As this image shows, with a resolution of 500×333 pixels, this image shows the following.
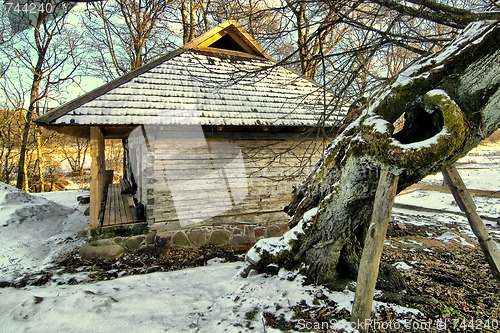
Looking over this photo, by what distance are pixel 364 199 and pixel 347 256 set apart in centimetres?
74

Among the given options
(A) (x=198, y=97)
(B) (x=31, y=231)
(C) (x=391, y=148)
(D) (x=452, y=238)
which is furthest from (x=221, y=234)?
(D) (x=452, y=238)

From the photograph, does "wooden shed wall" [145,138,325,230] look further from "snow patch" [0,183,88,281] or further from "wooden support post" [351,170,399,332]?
"wooden support post" [351,170,399,332]

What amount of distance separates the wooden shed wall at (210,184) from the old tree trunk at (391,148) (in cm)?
242

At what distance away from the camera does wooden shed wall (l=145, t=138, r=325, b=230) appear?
570cm

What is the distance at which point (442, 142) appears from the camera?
2.04 m

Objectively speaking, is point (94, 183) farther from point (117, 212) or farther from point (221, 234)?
point (221, 234)

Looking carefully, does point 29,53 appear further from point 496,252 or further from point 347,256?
point 496,252

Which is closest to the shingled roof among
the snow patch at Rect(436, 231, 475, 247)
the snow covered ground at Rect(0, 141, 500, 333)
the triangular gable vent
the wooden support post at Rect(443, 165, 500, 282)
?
the triangular gable vent

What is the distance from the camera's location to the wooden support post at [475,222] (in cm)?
294

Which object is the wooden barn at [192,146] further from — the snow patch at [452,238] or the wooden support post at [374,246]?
the snow patch at [452,238]

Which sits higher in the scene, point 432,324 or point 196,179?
point 196,179

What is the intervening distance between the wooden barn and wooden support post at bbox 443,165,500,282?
238cm

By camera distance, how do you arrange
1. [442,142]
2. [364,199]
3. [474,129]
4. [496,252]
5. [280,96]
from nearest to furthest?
[442,142], [474,129], [364,199], [496,252], [280,96]

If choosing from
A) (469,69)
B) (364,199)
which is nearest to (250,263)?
(364,199)
